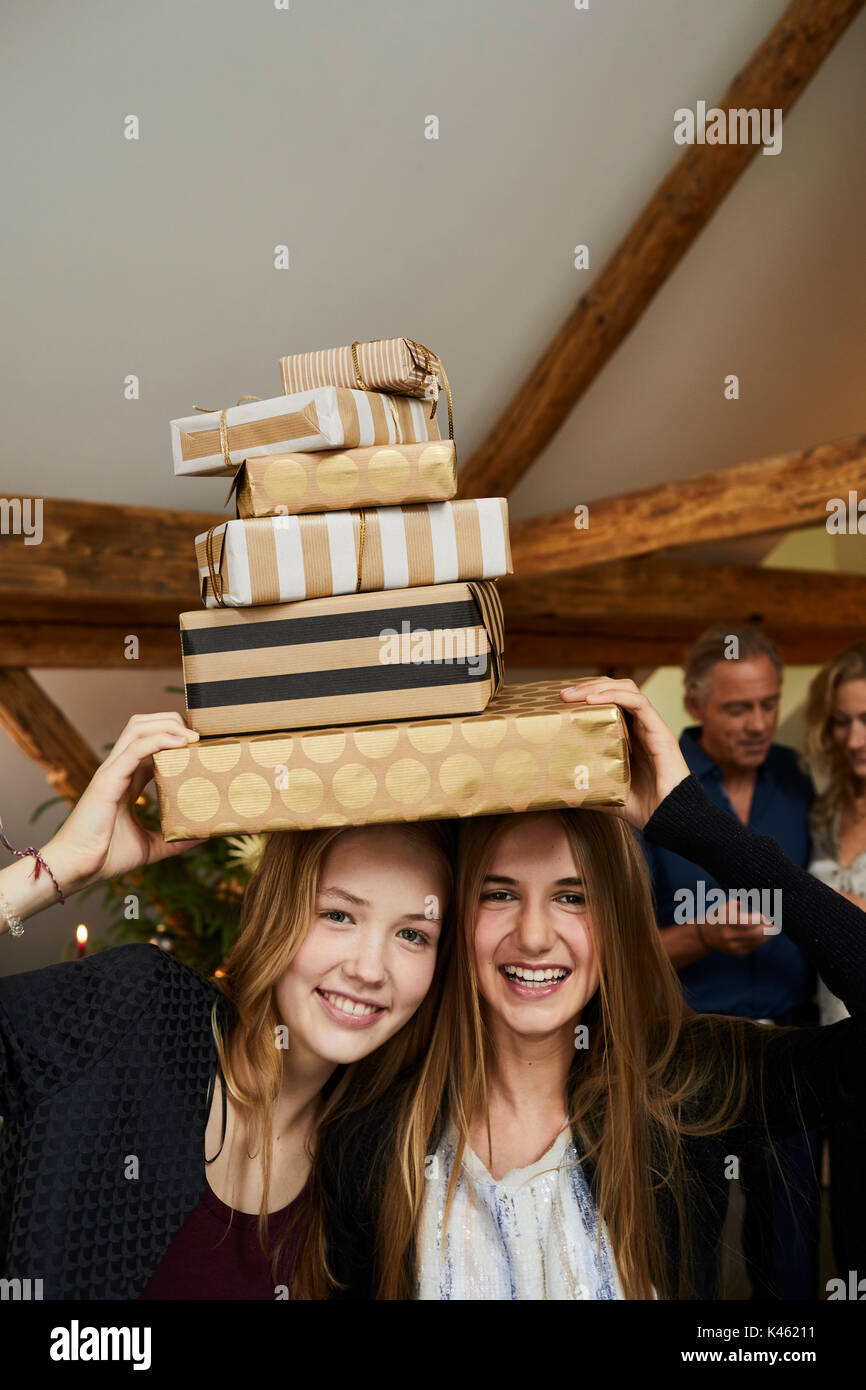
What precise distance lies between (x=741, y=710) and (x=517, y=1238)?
155 cm

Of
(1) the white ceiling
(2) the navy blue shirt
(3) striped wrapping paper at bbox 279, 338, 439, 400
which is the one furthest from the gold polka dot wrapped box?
(1) the white ceiling

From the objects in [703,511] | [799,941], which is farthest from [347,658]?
[703,511]

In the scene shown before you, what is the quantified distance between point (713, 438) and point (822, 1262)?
8.98ft

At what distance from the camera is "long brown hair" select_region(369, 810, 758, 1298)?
1.36 meters

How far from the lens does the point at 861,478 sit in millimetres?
2777

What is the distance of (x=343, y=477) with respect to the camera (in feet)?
3.92

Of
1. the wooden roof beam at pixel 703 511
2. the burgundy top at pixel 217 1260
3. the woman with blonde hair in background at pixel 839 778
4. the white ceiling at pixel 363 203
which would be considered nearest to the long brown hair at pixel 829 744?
the woman with blonde hair in background at pixel 839 778

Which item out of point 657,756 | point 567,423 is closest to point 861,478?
point 567,423

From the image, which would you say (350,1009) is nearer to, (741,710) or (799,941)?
(799,941)

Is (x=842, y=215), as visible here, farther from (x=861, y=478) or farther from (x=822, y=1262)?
(x=822, y=1262)

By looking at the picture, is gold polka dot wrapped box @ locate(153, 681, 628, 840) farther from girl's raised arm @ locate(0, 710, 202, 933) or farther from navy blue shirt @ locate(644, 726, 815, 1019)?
navy blue shirt @ locate(644, 726, 815, 1019)

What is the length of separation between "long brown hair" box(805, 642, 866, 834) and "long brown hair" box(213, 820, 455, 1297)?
1.39 m

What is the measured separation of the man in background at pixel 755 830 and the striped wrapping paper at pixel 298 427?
3.82ft
